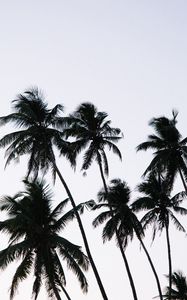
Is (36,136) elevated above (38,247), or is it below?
above

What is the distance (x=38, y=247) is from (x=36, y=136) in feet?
25.4

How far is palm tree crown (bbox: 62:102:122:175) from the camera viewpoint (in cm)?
3052

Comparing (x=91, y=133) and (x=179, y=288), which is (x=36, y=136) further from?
(x=179, y=288)

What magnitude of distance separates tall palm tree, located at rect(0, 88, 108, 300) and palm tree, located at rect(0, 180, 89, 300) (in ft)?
10.4

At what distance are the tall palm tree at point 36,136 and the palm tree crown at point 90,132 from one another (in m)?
1.86

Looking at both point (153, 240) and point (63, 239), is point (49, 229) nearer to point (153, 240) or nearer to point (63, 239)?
point (63, 239)

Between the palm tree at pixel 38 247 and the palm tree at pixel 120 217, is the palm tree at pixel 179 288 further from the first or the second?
the palm tree at pixel 38 247

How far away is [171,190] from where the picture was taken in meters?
31.1

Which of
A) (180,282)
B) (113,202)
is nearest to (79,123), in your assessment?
(113,202)

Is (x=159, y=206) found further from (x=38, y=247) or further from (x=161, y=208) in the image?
(x=38, y=247)

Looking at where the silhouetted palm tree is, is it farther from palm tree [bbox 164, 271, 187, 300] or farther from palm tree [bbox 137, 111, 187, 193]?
A: palm tree [bbox 164, 271, 187, 300]

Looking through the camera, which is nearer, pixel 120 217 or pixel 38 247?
pixel 38 247

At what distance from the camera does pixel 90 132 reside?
3048cm

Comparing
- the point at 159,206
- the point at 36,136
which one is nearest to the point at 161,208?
the point at 159,206
